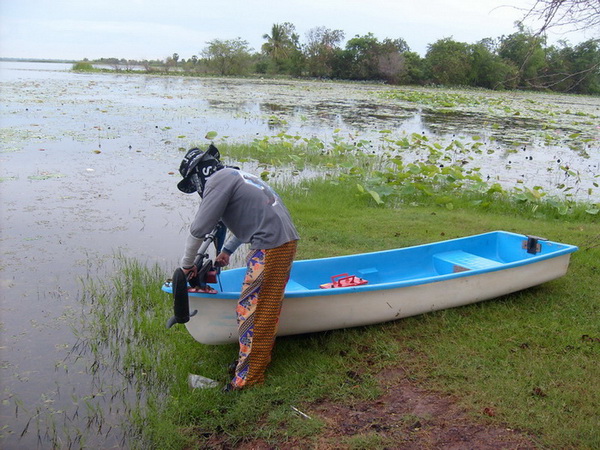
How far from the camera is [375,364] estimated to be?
12.5 ft

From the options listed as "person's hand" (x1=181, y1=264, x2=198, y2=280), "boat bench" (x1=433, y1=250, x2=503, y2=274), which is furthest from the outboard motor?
"boat bench" (x1=433, y1=250, x2=503, y2=274)

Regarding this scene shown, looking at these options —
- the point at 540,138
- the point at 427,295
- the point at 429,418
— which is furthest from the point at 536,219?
the point at 540,138

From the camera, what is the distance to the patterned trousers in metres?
3.39

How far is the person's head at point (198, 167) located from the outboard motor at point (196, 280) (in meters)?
0.33

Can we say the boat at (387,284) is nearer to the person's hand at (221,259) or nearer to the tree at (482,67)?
the person's hand at (221,259)

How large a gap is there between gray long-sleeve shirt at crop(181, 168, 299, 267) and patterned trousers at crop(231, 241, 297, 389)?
3.8 inches

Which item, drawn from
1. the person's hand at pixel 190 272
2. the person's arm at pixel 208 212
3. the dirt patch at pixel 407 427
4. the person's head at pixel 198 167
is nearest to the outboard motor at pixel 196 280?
the person's hand at pixel 190 272

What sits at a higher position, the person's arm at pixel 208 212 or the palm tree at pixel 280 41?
the palm tree at pixel 280 41

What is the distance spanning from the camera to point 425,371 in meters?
3.66

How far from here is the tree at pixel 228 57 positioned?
53031mm

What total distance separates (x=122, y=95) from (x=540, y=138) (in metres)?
17.0

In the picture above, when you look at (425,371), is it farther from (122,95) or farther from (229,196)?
(122,95)

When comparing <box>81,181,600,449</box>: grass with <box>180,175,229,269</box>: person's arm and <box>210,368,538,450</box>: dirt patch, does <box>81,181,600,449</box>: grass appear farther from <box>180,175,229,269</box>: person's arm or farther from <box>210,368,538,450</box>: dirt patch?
<box>180,175,229,269</box>: person's arm

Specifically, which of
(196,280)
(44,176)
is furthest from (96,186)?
(196,280)
